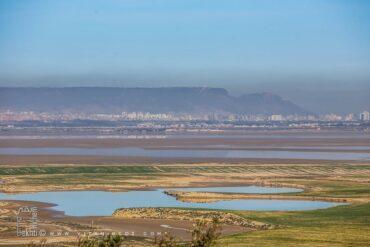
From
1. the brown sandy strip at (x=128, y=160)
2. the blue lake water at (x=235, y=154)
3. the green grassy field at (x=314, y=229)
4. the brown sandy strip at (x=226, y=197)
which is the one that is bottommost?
the green grassy field at (x=314, y=229)

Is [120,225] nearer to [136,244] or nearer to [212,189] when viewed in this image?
[136,244]

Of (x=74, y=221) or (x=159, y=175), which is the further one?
(x=159, y=175)

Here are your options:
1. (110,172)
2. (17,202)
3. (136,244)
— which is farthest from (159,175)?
(136,244)

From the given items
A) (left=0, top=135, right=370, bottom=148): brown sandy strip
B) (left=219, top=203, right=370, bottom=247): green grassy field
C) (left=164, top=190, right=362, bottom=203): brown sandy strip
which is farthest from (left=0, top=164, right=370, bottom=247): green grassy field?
(left=0, top=135, right=370, bottom=148): brown sandy strip

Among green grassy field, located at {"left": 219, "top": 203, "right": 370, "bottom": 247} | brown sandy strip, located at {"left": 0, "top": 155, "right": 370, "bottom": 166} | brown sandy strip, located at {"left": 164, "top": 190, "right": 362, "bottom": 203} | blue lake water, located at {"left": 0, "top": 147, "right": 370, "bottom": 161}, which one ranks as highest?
blue lake water, located at {"left": 0, "top": 147, "right": 370, "bottom": 161}

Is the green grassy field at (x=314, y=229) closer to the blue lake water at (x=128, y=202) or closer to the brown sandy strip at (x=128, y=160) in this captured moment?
the blue lake water at (x=128, y=202)

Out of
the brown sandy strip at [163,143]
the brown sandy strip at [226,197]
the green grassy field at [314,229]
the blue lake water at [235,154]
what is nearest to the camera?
the green grassy field at [314,229]

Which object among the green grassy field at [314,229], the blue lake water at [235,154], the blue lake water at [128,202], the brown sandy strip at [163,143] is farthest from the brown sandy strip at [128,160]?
the green grassy field at [314,229]

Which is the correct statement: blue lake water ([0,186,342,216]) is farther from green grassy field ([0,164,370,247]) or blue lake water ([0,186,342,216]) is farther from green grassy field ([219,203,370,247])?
green grassy field ([219,203,370,247])
